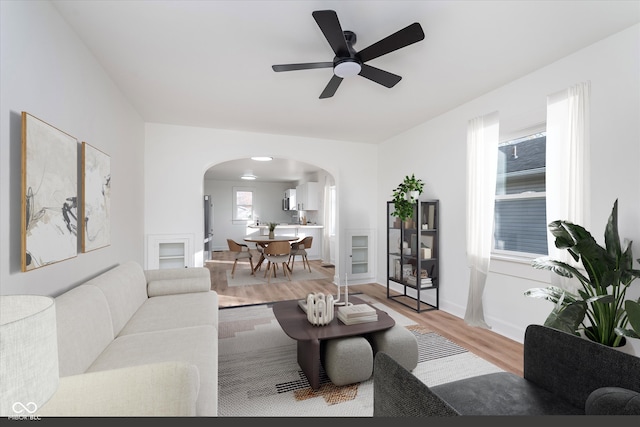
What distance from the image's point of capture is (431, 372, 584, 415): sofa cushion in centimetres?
133

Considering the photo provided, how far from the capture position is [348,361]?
7.02 ft

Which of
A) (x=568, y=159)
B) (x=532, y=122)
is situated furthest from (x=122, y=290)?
(x=532, y=122)

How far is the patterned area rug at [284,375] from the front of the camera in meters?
1.96

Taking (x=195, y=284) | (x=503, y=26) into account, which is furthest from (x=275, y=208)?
(x=503, y=26)

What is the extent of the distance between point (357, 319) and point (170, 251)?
326cm

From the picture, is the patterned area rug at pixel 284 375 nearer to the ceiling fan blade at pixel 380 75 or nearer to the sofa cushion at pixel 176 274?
→ the sofa cushion at pixel 176 274

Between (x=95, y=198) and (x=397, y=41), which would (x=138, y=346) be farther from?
(x=397, y=41)

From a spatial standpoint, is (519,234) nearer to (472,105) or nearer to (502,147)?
(502,147)

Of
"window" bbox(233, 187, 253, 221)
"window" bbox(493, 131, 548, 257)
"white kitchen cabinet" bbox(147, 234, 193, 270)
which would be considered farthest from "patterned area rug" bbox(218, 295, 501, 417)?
"window" bbox(233, 187, 253, 221)

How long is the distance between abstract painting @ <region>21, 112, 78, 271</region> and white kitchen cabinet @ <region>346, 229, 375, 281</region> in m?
4.07

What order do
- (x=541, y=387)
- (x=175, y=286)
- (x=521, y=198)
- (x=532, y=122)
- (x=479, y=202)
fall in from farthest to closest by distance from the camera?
1. (x=479, y=202)
2. (x=521, y=198)
3. (x=175, y=286)
4. (x=532, y=122)
5. (x=541, y=387)

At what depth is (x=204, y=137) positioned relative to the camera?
14.9 feet

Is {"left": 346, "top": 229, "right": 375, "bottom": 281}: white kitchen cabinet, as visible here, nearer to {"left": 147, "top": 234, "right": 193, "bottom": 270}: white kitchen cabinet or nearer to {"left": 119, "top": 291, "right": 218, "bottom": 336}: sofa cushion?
{"left": 147, "top": 234, "right": 193, "bottom": 270}: white kitchen cabinet

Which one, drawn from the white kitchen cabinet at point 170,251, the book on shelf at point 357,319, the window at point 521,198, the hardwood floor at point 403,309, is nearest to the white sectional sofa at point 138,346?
the book on shelf at point 357,319
